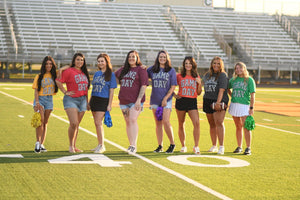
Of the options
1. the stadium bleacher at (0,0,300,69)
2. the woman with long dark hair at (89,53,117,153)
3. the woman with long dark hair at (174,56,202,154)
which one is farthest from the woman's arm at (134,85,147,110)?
the stadium bleacher at (0,0,300,69)

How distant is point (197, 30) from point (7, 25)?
16140 mm

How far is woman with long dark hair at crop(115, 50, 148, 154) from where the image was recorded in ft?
26.7

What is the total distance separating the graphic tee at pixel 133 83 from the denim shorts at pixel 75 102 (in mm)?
628

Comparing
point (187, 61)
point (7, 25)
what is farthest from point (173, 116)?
point (7, 25)

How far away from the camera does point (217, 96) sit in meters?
8.48

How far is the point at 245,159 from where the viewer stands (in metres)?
7.95

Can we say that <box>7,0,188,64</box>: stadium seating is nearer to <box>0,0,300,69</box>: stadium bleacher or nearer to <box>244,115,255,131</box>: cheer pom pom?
<box>0,0,300,69</box>: stadium bleacher

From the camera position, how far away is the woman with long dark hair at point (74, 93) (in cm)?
808

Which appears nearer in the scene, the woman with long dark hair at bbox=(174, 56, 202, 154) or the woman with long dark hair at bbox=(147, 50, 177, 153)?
the woman with long dark hair at bbox=(147, 50, 177, 153)

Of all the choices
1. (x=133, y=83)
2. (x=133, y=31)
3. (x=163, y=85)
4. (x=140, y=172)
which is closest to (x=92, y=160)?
(x=140, y=172)

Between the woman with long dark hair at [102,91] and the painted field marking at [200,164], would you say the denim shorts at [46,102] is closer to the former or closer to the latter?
the woman with long dark hair at [102,91]

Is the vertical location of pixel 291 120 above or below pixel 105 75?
below

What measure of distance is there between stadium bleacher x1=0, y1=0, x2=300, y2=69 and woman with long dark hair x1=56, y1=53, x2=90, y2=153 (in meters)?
29.0

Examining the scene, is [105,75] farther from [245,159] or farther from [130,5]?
[130,5]
